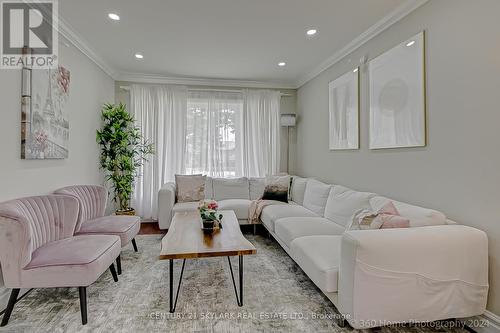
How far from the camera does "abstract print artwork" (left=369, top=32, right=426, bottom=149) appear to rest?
2.45 metres

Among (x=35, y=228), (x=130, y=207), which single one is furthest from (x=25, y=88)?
(x=130, y=207)

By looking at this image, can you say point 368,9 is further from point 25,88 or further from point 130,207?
point 130,207

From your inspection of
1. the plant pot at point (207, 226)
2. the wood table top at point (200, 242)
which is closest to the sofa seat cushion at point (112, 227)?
the wood table top at point (200, 242)

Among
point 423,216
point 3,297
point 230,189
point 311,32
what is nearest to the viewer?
point 423,216

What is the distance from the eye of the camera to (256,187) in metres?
4.77

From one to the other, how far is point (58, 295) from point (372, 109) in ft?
11.9

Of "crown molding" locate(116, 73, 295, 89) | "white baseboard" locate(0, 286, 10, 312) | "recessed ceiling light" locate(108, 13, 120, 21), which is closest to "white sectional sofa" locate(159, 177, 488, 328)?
"white baseboard" locate(0, 286, 10, 312)

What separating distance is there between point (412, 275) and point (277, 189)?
2.64 meters

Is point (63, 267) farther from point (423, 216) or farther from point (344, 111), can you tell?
point (344, 111)

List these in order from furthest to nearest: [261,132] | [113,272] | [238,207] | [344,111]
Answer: [261,132] → [238,207] → [344,111] → [113,272]

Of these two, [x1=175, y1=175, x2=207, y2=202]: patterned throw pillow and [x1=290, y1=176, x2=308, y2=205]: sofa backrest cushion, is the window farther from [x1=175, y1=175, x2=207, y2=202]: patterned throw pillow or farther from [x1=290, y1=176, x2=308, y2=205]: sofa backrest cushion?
[x1=290, y1=176, x2=308, y2=205]: sofa backrest cushion

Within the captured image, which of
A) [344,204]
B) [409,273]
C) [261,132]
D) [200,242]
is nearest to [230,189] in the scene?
[261,132]

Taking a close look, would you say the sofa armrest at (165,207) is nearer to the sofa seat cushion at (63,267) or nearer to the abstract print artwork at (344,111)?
the sofa seat cushion at (63,267)

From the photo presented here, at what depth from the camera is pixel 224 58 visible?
397 centimetres
